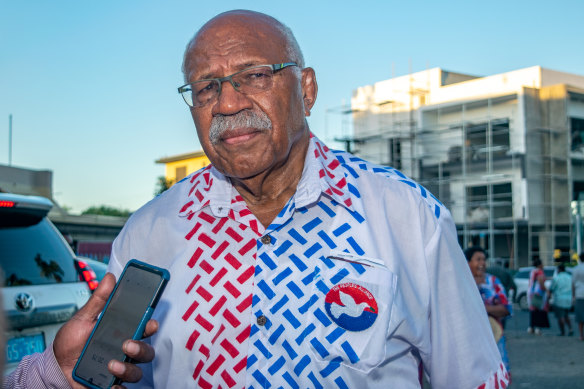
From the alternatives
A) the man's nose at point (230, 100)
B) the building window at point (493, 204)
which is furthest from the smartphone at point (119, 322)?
the building window at point (493, 204)

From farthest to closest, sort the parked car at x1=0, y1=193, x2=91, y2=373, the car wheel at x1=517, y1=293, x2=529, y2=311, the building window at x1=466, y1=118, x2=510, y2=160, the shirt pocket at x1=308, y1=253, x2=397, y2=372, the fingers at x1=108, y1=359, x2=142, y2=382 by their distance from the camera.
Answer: the building window at x1=466, y1=118, x2=510, y2=160, the car wheel at x1=517, y1=293, x2=529, y2=311, the parked car at x1=0, y1=193, x2=91, y2=373, the shirt pocket at x1=308, y1=253, x2=397, y2=372, the fingers at x1=108, y1=359, x2=142, y2=382

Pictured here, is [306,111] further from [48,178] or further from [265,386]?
[48,178]

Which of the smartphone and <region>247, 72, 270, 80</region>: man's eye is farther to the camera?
<region>247, 72, 270, 80</region>: man's eye

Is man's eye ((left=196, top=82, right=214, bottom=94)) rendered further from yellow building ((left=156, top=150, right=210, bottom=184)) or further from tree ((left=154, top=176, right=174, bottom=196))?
yellow building ((left=156, top=150, right=210, bottom=184))

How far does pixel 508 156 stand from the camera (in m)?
43.4

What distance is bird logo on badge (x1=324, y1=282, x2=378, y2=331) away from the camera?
2.06 metres

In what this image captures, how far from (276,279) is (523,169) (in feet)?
142

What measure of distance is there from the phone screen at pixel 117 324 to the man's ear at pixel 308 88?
3.24 ft

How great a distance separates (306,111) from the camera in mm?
2600

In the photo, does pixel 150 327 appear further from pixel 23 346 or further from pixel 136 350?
pixel 23 346

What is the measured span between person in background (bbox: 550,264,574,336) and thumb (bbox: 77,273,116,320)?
16.0 meters

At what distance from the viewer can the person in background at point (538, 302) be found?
16.4 metres

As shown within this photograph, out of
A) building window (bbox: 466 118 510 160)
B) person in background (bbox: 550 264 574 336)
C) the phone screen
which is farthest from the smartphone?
building window (bbox: 466 118 510 160)

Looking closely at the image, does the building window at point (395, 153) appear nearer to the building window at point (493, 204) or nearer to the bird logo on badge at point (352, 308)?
the building window at point (493, 204)
